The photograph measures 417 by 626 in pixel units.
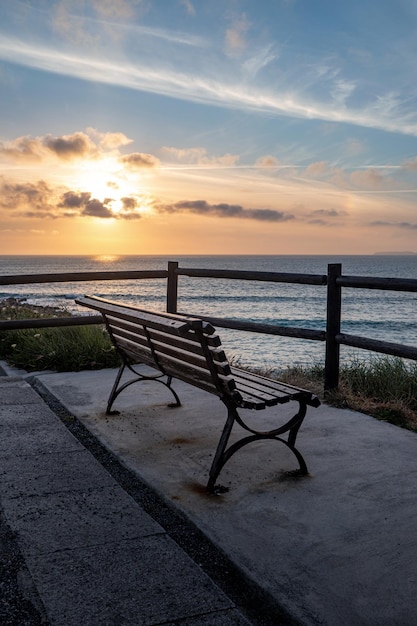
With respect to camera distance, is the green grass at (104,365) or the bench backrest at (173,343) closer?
the bench backrest at (173,343)

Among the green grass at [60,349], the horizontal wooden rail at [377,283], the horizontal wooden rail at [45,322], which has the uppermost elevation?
the horizontal wooden rail at [377,283]

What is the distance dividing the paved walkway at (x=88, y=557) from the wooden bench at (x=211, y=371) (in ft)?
2.08

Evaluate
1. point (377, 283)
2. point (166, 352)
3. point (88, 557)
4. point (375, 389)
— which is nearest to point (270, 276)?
point (377, 283)

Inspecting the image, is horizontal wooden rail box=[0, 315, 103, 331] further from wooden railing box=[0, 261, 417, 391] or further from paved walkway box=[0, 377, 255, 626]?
paved walkway box=[0, 377, 255, 626]

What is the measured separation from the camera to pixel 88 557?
Result: 274cm

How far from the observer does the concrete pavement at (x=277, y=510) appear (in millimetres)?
2457

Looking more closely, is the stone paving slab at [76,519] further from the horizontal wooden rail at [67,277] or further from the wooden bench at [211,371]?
the horizontal wooden rail at [67,277]

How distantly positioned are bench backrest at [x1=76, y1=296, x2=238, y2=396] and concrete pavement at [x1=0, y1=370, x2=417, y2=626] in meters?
0.54

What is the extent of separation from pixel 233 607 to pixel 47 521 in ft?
3.78

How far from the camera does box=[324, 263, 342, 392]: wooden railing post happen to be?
5727 millimetres

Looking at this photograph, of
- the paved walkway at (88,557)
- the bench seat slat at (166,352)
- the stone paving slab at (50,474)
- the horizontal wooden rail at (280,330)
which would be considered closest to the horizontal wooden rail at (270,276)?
the horizontal wooden rail at (280,330)

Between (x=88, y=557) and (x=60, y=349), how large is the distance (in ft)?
15.2

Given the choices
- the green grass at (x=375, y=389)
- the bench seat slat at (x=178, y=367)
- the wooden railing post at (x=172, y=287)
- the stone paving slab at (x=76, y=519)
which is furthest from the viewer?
the wooden railing post at (x=172, y=287)

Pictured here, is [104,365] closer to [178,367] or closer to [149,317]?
[178,367]
